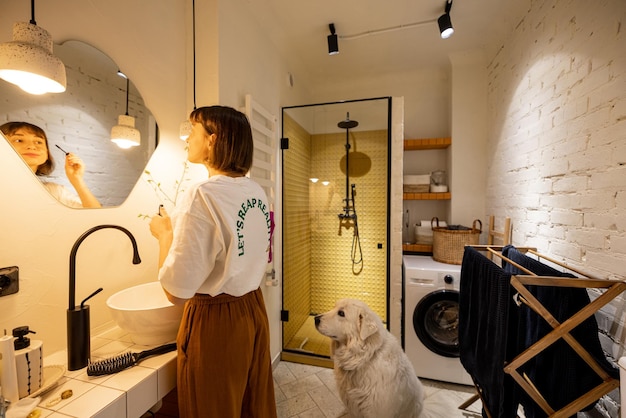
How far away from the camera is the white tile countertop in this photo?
0.78 meters

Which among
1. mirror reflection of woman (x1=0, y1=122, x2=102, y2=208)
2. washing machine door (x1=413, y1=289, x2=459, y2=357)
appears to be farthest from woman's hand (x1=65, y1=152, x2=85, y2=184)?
washing machine door (x1=413, y1=289, x2=459, y2=357)

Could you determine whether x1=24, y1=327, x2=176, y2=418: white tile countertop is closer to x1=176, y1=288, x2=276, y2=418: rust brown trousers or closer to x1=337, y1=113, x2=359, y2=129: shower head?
x1=176, y1=288, x2=276, y2=418: rust brown trousers

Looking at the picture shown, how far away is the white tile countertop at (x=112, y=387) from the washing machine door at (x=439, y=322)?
6.08 feet

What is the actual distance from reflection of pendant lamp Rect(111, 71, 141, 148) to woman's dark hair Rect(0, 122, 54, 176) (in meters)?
0.29

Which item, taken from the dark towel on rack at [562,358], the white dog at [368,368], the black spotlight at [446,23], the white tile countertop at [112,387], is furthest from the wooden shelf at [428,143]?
the white tile countertop at [112,387]

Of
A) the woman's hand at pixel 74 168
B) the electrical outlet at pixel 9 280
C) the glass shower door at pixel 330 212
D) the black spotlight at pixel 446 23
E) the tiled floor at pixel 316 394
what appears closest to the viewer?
the electrical outlet at pixel 9 280

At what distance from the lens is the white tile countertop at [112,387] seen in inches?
30.8

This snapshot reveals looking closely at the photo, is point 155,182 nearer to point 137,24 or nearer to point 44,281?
point 44,281

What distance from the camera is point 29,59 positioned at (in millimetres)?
779

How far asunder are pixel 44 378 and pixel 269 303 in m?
1.52

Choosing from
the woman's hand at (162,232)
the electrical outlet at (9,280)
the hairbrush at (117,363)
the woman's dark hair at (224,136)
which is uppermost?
the woman's dark hair at (224,136)

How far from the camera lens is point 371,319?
1458 mm

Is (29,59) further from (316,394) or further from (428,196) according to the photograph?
(428,196)

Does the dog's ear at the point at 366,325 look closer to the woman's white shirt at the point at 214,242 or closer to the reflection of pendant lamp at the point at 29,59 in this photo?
the woman's white shirt at the point at 214,242
